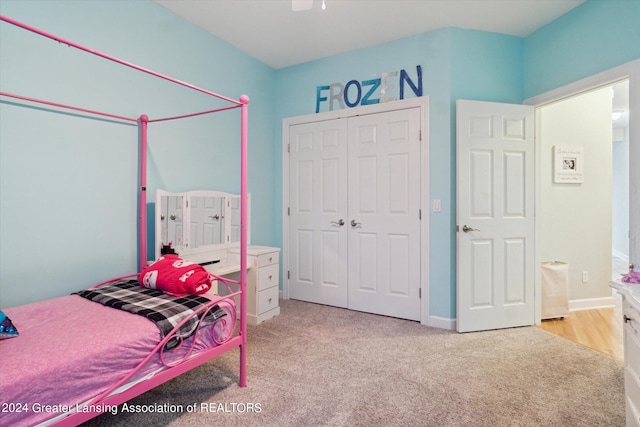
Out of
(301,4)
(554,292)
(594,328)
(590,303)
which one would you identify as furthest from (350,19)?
(590,303)

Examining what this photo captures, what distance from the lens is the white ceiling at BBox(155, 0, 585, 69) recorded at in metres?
2.76

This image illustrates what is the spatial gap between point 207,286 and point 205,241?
1057 mm

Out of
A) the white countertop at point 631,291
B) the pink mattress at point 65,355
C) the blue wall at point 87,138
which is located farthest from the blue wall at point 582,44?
the pink mattress at point 65,355

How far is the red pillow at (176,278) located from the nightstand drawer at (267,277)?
1081 mm

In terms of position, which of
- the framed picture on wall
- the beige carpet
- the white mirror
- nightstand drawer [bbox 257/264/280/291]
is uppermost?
the framed picture on wall

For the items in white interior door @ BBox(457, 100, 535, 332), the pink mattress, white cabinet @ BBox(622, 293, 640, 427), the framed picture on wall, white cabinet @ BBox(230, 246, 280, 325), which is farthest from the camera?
the framed picture on wall

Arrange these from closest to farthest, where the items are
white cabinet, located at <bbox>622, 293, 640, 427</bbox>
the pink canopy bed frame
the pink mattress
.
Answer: the pink mattress
the pink canopy bed frame
white cabinet, located at <bbox>622, 293, 640, 427</bbox>

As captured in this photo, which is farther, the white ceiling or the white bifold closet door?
the white bifold closet door

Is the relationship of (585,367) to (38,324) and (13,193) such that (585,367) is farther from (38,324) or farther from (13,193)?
(13,193)

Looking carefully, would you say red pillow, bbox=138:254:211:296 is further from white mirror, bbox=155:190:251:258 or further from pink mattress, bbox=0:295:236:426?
white mirror, bbox=155:190:251:258

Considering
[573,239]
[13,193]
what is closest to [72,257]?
[13,193]

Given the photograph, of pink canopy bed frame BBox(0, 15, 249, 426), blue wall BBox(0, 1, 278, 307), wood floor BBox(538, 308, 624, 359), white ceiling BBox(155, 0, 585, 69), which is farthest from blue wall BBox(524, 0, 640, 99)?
blue wall BBox(0, 1, 278, 307)

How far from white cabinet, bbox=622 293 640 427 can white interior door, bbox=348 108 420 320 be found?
172cm

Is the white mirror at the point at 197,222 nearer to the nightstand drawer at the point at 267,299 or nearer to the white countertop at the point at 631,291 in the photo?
the nightstand drawer at the point at 267,299
